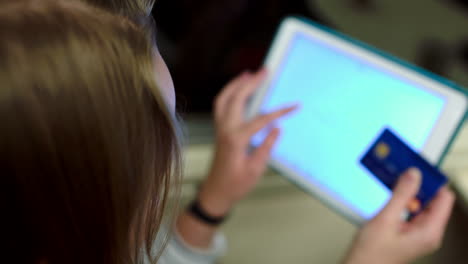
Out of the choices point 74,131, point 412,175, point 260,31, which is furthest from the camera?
point 260,31

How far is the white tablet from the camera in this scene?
0.57 metres

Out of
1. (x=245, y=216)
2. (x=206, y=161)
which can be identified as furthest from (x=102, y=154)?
(x=245, y=216)

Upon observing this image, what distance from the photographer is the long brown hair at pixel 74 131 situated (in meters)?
0.26

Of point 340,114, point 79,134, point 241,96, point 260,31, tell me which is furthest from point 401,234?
point 260,31

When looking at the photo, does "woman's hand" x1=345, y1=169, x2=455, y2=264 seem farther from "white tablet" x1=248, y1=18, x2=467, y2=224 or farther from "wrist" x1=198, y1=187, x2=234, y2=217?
"wrist" x1=198, y1=187, x2=234, y2=217

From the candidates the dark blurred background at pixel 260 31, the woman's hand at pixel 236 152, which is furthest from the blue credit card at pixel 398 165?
the dark blurred background at pixel 260 31

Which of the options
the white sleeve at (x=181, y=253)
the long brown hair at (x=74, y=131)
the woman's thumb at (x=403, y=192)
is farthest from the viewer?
the white sleeve at (x=181, y=253)

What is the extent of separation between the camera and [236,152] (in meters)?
0.65

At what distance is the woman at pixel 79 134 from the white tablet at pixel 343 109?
339mm

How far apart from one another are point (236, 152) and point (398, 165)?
0.23 m

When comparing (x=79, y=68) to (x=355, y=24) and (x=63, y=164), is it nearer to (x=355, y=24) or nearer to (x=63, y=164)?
(x=63, y=164)

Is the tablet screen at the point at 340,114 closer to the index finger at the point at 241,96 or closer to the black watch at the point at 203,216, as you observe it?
the index finger at the point at 241,96

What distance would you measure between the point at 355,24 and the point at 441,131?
69cm

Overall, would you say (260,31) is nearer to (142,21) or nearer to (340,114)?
(340,114)
